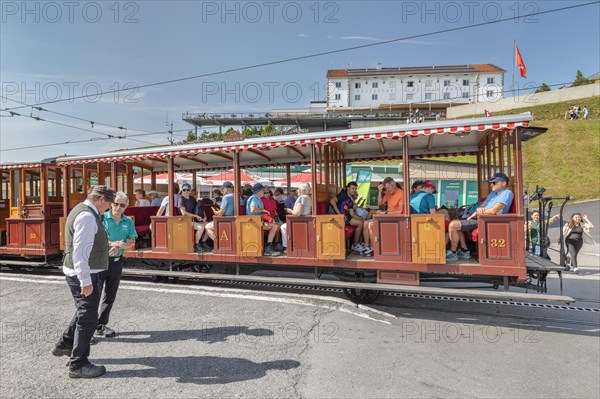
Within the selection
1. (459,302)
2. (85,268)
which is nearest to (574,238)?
(459,302)

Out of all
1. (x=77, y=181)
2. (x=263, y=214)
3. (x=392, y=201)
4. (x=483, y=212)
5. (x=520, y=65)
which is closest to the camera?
(x=483, y=212)

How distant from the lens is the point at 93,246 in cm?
350

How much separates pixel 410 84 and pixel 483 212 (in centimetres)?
7098

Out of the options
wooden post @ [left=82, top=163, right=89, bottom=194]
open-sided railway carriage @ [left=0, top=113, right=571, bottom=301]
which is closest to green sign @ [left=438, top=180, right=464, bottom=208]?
open-sided railway carriage @ [left=0, top=113, right=571, bottom=301]

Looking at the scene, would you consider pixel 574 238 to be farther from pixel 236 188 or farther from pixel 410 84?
pixel 410 84

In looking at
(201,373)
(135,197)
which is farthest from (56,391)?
(135,197)

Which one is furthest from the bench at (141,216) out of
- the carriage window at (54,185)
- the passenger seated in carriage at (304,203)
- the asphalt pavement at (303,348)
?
the passenger seated in carriage at (304,203)

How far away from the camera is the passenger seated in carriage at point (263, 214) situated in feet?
20.8

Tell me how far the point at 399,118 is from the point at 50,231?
51.0m

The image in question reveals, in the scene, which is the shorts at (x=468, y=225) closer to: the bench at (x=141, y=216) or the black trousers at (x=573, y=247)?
the black trousers at (x=573, y=247)

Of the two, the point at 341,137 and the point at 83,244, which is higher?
the point at 341,137

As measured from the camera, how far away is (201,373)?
362 cm

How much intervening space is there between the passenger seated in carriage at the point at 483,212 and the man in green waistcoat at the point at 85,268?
4.49m

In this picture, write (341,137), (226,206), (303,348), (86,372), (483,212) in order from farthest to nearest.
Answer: (226,206) < (341,137) < (483,212) < (303,348) < (86,372)
